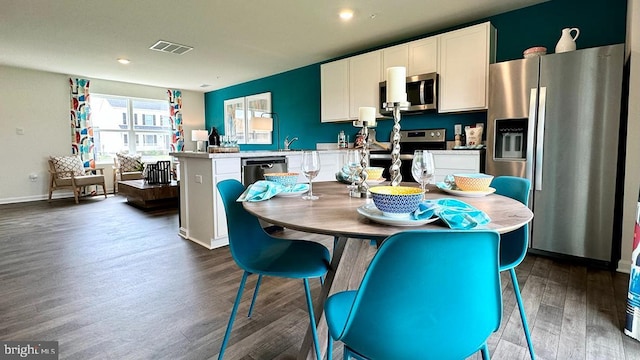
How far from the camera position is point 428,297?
673 mm

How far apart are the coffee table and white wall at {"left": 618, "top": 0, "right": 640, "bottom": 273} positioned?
5.37 m

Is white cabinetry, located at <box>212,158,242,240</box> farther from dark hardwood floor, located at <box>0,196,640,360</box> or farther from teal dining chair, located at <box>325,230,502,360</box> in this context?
teal dining chair, located at <box>325,230,502,360</box>

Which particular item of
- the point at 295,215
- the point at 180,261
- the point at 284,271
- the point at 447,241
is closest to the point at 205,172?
the point at 180,261

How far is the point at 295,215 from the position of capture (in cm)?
102

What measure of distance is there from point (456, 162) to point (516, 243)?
1767 mm

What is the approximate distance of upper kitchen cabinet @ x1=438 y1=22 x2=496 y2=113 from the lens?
3121mm

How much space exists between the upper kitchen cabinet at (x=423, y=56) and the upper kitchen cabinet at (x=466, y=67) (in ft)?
0.26

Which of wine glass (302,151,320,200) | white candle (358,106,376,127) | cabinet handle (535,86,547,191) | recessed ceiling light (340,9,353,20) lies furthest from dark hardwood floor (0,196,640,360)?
recessed ceiling light (340,9,353,20)

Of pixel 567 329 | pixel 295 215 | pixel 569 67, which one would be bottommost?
pixel 567 329

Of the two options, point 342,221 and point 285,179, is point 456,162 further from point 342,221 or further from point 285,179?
point 342,221

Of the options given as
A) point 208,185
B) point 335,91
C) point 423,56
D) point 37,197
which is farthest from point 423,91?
point 37,197

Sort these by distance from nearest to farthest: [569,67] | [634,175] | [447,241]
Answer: [447,241] → [634,175] → [569,67]

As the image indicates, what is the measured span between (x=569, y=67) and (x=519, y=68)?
0.35 m

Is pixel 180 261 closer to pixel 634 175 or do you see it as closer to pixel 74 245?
pixel 74 245
